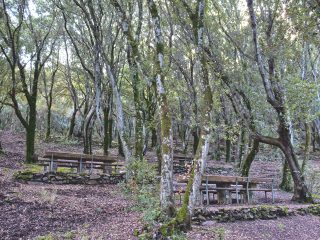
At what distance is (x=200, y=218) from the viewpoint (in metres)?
8.46

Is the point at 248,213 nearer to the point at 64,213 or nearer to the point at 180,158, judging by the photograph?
the point at 64,213

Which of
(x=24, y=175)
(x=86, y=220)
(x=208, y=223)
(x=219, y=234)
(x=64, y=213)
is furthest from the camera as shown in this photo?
(x=24, y=175)

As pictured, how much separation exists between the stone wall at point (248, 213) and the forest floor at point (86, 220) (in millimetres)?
232

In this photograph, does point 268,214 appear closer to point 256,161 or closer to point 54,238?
point 54,238

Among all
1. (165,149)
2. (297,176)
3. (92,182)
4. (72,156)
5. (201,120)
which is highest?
(201,120)

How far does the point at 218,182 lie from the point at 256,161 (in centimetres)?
1906

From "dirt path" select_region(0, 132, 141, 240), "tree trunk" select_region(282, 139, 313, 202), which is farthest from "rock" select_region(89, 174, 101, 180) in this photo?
"tree trunk" select_region(282, 139, 313, 202)

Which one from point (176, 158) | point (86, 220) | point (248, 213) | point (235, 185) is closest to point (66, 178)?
point (86, 220)

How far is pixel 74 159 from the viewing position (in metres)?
13.4

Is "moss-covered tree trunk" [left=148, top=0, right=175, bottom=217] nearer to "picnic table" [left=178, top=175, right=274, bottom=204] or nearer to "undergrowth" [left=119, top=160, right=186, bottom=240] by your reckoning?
"undergrowth" [left=119, top=160, right=186, bottom=240]

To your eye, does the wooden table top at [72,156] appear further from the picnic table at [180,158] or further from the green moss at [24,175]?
the picnic table at [180,158]

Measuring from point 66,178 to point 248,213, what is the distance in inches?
275

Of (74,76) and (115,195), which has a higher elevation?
(74,76)

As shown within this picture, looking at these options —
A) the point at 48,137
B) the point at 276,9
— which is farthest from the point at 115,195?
the point at 48,137
